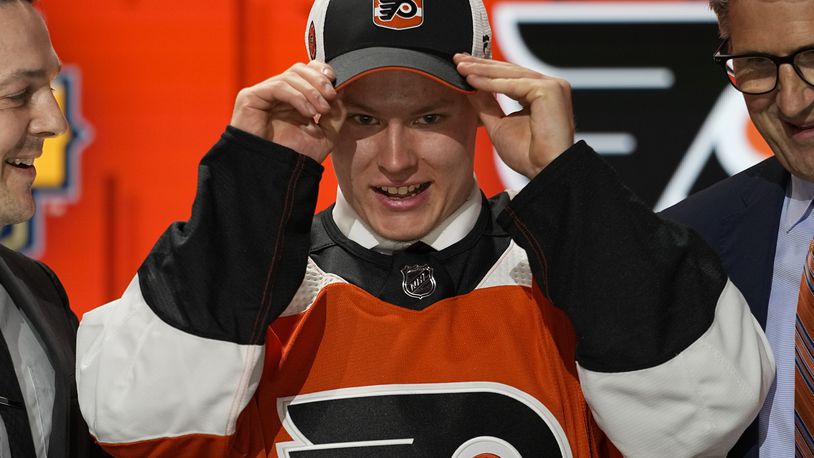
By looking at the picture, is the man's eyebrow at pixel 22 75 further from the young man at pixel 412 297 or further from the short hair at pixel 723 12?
the short hair at pixel 723 12

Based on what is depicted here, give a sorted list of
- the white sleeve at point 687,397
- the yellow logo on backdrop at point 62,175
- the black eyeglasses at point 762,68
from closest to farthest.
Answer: the white sleeve at point 687,397 < the black eyeglasses at point 762,68 < the yellow logo on backdrop at point 62,175

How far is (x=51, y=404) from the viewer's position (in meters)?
1.63

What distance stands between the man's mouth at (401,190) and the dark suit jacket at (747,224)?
16.6 inches

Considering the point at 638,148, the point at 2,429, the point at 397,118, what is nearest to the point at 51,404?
the point at 2,429

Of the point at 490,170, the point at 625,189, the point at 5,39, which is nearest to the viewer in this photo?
the point at 625,189

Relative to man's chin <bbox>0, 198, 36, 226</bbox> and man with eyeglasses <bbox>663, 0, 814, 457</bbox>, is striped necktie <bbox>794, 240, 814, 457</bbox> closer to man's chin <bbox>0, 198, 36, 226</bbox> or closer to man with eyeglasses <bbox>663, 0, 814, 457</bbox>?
man with eyeglasses <bbox>663, 0, 814, 457</bbox>

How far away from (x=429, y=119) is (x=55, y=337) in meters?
0.68

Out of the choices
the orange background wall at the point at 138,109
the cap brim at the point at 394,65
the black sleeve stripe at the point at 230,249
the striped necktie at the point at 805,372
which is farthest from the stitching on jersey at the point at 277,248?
the orange background wall at the point at 138,109

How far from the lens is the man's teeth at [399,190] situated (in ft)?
5.40

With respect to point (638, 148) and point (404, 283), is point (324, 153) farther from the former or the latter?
point (638, 148)

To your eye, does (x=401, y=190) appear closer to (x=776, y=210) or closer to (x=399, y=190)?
(x=399, y=190)

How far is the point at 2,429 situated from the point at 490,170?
1.74 m

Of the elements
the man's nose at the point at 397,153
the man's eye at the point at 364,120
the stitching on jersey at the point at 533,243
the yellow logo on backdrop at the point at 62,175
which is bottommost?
the yellow logo on backdrop at the point at 62,175

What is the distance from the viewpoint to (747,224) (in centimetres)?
169
